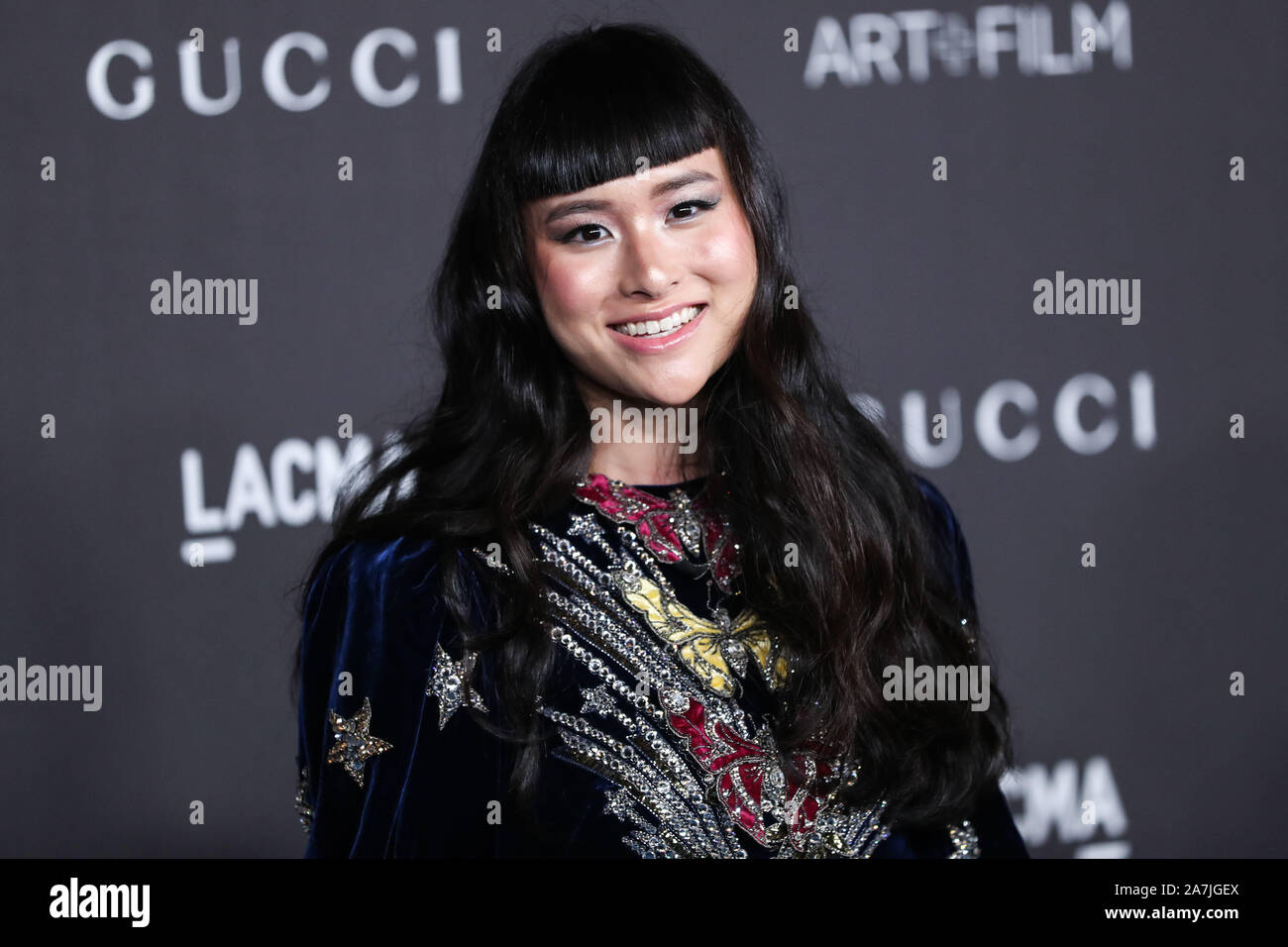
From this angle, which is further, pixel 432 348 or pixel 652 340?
pixel 432 348

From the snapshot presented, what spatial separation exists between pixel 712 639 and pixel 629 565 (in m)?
0.13

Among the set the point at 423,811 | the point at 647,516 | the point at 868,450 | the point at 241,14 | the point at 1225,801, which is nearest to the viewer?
the point at 423,811

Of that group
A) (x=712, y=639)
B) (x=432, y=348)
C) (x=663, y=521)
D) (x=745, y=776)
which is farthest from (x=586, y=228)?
(x=432, y=348)

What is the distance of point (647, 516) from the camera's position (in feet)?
5.09

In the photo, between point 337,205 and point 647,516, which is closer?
point 647,516

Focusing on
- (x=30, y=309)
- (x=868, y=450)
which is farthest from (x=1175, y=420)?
(x=30, y=309)

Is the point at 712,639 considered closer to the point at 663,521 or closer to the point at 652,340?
the point at 663,521

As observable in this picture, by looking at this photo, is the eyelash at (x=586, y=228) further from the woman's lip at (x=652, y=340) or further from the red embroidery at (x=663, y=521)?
the red embroidery at (x=663, y=521)

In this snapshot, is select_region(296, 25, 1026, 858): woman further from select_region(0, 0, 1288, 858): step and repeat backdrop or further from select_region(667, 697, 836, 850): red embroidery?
select_region(0, 0, 1288, 858): step and repeat backdrop

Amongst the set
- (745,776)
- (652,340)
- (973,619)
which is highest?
(652,340)

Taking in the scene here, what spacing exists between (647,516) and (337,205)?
1.27m

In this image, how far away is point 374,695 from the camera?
1.49m

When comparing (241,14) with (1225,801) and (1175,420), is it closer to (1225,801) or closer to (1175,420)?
(1175,420)

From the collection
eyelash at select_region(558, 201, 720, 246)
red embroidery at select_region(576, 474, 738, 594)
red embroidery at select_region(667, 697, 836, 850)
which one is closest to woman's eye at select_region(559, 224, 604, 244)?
eyelash at select_region(558, 201, 720, 246)
